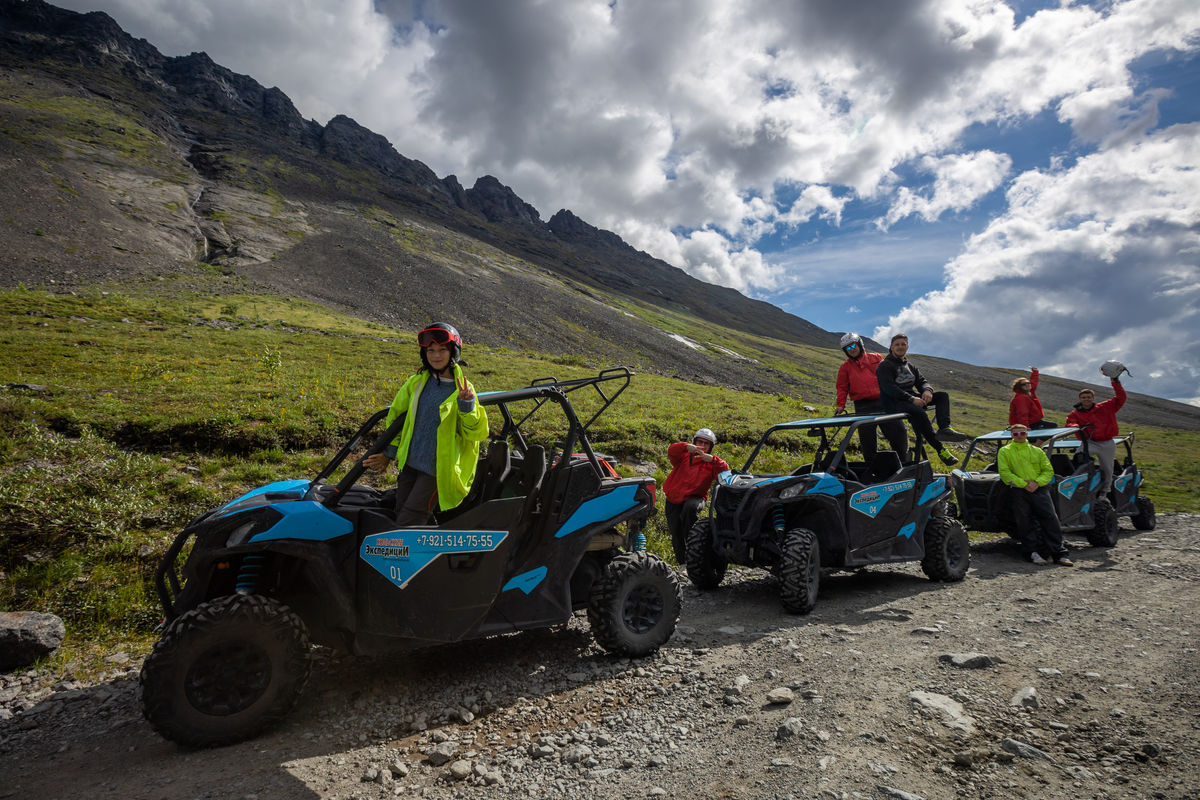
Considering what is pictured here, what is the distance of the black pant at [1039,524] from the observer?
31.4 feet

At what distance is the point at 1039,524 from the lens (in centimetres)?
984

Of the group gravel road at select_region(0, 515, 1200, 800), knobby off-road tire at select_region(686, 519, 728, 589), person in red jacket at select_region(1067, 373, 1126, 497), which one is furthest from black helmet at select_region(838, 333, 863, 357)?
person in red jacket at select_region(1067, 373, 1126, 497)

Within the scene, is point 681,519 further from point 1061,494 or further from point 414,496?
point 1061,494

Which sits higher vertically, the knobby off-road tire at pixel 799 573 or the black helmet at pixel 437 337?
the black helmet at pixel 437 337

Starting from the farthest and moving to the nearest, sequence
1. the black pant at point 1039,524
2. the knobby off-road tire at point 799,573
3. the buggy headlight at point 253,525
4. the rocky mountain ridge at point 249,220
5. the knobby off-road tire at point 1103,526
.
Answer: the rocky mountain ridge at point 249,220 < the knobby off-road tire at point 1103,526 < the black pant at point 1039,524 < the knobby off-road tire at point 799,573 < the buggy headlight at point 253,525

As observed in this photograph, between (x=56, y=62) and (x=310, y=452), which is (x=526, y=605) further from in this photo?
(x=56, y=62)

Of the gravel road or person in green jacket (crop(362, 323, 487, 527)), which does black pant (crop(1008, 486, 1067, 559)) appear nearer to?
the gravel road

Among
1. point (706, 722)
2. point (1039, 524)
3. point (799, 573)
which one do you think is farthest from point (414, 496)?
point (1039, 524)

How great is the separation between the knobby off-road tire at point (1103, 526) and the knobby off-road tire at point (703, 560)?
29.6 feet

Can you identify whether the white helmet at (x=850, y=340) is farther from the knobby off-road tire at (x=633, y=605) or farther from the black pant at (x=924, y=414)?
the knobby off-road tire at (x=633, y=605)

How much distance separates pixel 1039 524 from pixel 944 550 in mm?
3221

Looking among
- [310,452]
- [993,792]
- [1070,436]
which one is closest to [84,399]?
[310,452]

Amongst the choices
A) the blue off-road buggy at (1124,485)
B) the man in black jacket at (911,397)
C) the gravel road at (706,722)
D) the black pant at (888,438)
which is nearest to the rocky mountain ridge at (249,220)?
the blue off-road buggy at (1124,485)

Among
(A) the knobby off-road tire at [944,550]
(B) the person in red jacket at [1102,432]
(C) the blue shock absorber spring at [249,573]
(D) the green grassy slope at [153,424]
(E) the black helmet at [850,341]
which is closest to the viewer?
(C) the blue shock absorber spring at [249,573]
